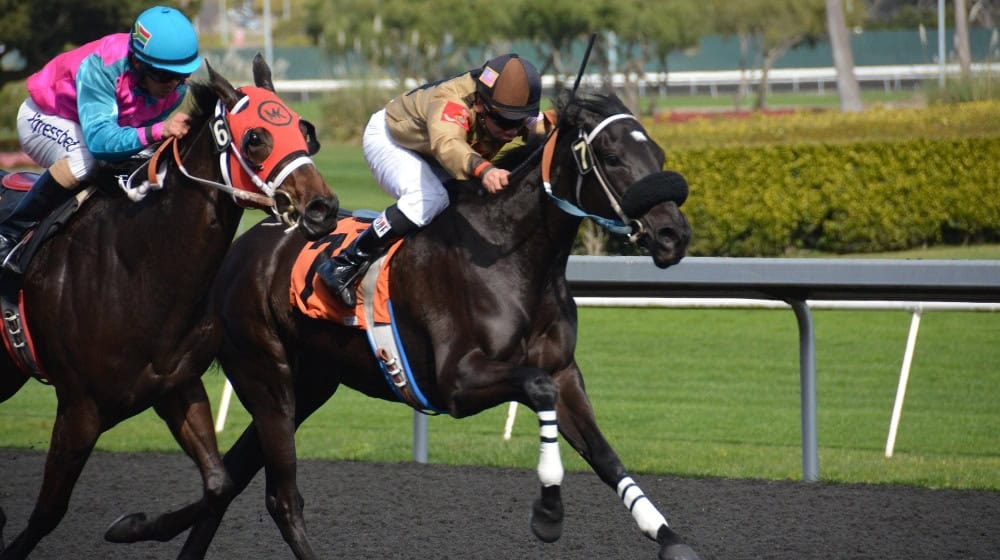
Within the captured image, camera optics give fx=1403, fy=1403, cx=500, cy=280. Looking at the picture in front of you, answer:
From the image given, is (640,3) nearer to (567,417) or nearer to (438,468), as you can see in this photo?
(438,468)

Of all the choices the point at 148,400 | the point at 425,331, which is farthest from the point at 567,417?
the point at 148,400

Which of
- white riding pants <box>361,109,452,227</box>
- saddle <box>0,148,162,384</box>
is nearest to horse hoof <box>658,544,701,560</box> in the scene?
white riding pants <box>361,109,452,227</box>

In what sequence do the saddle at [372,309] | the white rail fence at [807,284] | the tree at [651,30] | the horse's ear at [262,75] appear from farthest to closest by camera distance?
the tree at [651,30]
the white rail fence at [807,284]
the saddle at [372,309]
the horse's ear at [262,75]

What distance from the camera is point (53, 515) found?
446 centimetres

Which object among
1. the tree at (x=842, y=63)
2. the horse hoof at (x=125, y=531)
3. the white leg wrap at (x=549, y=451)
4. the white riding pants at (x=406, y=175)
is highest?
the white riding pants at (x=406, y=175)

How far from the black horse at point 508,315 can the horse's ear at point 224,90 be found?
32.3 inches

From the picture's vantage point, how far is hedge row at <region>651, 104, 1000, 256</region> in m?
13.2

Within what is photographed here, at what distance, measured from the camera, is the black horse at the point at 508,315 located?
414cm

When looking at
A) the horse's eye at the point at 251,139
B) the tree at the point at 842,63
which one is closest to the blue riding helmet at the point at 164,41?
the horse's eye at the point at 251,139

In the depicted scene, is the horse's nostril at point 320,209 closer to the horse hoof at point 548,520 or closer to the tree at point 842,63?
the horse hoof at point 548,520

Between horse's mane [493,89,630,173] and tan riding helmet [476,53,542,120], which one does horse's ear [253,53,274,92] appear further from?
horse's mane [493,89,630,173]

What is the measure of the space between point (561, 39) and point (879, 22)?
24814mm

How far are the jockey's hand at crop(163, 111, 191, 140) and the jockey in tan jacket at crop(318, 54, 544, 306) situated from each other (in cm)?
72

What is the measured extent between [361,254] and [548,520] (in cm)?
111
